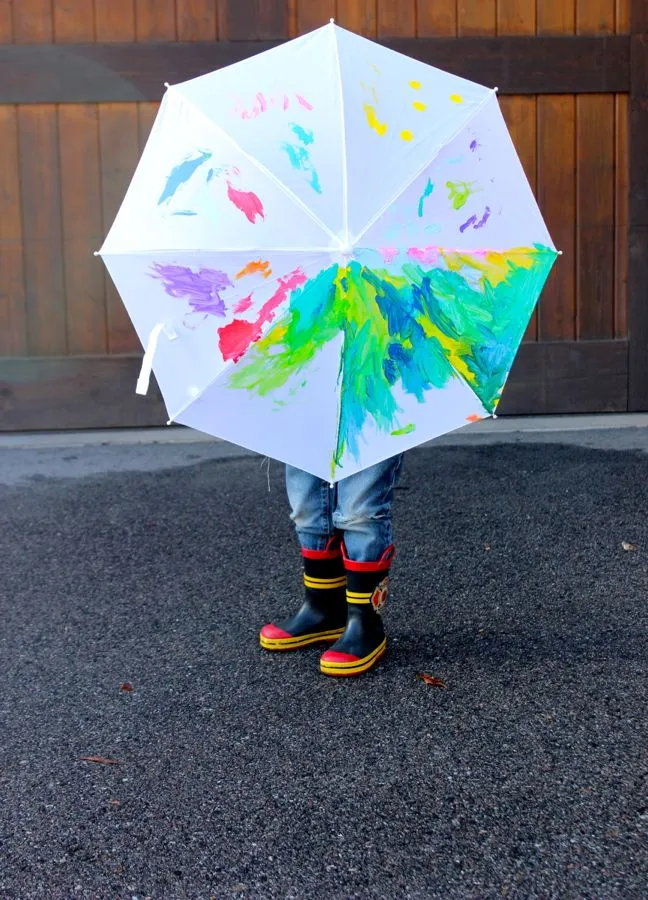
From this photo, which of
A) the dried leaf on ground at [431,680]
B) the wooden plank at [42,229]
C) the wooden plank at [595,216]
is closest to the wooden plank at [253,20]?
the wooden plank at [42,229]

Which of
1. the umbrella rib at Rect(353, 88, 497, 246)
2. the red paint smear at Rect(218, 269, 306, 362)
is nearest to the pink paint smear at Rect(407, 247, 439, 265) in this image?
the umbrella rib at Rect(353, 88, 497, 246)

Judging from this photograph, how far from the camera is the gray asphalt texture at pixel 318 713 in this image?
205 cm

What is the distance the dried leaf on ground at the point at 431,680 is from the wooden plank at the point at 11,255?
3.91 meters

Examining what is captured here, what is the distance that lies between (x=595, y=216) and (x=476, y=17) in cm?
124

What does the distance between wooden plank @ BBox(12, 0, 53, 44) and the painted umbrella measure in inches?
154

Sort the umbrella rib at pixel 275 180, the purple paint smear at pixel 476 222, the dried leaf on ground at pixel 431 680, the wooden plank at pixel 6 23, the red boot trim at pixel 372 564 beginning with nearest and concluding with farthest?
1. the umbrella rib at pixel 275 180
2. the purple paint smear at pixel 476 222
3. the dried leaf on ground at pixel 431 680
4. the red boot trim at pixel 372 564
5. the wooden plank at pixel 6 23

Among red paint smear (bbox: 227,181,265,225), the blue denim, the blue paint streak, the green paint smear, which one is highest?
the blue paint streak

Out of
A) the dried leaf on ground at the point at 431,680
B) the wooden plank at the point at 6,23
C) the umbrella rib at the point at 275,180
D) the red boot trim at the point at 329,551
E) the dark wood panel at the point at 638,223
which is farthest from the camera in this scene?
the dark wood panel at the point at 638,223

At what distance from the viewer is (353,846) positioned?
2.10 m

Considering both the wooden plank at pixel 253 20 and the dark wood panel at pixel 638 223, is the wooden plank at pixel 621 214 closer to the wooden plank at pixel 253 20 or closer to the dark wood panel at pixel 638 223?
the dark wood panel at pixel 638 223

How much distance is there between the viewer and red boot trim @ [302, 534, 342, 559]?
121 inches

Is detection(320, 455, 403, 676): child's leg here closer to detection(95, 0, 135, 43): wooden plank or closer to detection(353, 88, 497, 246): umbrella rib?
detection(353, 88, 497, 246): umbrella rib

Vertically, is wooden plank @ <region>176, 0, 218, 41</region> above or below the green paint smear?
above

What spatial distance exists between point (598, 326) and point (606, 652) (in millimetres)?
3518
